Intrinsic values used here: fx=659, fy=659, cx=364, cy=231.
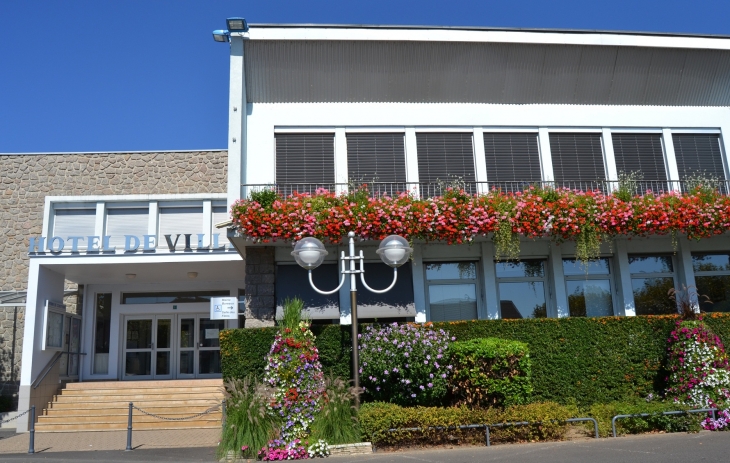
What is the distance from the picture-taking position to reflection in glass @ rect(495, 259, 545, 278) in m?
15.4

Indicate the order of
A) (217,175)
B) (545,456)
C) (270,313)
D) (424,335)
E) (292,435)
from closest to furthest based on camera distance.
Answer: (545,456) → (292,435) → (424,335) → (270,313) → (217,175)

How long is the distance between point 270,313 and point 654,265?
9.12m

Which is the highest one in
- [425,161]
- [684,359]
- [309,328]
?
[425,161]

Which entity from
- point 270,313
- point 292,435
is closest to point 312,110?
point 270,313

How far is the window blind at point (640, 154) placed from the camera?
16.2 metres

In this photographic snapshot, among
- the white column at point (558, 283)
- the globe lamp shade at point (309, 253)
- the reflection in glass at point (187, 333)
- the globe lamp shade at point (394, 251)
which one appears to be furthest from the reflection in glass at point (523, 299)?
the reflection in glass at point (187, 333)

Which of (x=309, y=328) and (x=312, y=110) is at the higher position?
(x=312, y=110)

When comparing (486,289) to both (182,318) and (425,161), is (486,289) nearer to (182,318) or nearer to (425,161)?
(425,161)

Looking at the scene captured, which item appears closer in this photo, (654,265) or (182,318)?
(654,265)

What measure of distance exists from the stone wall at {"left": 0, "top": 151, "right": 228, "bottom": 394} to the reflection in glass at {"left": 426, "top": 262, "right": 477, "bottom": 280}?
966cm

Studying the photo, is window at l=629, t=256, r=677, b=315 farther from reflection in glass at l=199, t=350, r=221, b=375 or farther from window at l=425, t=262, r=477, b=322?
reflection in glass at l=199, t=350, r=221, b=375

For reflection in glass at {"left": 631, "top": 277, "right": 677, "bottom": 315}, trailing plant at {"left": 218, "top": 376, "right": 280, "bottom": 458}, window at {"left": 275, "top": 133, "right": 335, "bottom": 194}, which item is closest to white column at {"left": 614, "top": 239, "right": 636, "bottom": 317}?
reflection in glass at {"left": 631, "top": 277, "right": 677, "bottom": 315}

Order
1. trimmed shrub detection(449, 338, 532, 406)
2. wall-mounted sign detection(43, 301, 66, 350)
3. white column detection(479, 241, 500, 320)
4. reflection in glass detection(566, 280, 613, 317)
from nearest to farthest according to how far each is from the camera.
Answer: trimmed shrub detection(449, 338, 532, 406)
white column detection(479, 241, 500, 320)
reflection in glass detection(566, 280, 613, 317)
wall-mounted sign detection(43, 301, 66, 350)

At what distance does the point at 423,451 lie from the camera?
1065 cm
